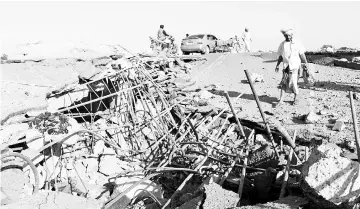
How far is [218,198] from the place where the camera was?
11.9 ft

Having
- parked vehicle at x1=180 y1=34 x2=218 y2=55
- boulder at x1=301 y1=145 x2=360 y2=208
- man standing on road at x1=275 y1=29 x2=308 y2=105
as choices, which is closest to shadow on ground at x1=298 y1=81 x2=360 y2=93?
man standing on road at x1=275 y1=29 x2=308 y2=105

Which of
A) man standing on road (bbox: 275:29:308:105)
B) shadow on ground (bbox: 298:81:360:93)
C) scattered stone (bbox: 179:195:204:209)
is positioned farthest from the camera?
shadow on ground (bbox: 298:81:360:93)

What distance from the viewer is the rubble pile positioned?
3916 mm

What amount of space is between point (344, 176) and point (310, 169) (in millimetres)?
292

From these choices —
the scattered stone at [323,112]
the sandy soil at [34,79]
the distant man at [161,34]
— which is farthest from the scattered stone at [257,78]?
the distant man at [161,34]

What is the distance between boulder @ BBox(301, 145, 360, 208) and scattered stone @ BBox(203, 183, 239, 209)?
2.37 ft

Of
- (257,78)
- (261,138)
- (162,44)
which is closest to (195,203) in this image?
(261,138)

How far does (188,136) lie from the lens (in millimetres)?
6488

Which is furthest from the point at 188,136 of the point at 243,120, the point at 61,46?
the point at 61,46

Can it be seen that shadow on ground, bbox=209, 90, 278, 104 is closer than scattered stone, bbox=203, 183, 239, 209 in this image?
No

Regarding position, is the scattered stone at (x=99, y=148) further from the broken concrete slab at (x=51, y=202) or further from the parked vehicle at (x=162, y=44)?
the parked vehicle at (x=162, y=44)

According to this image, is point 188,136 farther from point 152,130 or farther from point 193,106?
point 193,106

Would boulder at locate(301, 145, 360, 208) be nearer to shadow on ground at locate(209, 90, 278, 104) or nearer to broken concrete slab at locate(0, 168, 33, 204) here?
broken concrete slab at locate(0, 168, 33, 204)

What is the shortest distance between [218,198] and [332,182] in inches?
43.6
